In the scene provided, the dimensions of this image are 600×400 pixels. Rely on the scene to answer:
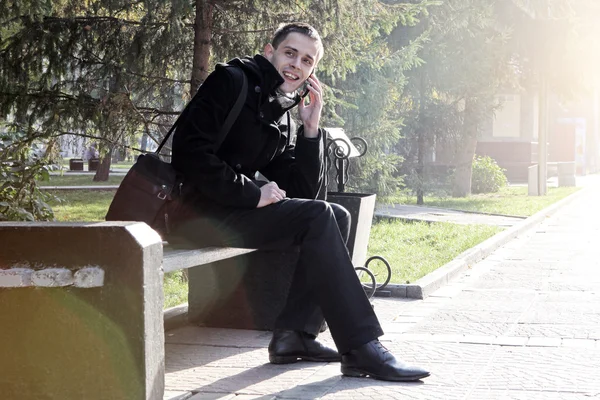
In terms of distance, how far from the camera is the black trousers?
469 cm

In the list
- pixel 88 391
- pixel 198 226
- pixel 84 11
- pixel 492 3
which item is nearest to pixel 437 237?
pixel 84 11

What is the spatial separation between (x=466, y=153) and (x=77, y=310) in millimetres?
25724

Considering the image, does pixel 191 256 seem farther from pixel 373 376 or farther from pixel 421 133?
pixel 421 133

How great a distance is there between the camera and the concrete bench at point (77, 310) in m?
3.56

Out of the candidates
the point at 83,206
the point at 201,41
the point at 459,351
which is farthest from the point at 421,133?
the point at 459,351

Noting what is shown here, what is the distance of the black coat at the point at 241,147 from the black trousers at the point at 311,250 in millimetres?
120

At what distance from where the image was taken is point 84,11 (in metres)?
9.48

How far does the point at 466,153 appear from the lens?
94.0 ft

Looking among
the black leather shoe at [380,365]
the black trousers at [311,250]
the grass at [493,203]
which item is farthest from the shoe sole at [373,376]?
the grass at [493,203]

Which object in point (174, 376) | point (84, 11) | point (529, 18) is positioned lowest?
point (174, 376)

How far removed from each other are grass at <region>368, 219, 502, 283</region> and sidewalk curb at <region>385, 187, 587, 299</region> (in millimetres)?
143

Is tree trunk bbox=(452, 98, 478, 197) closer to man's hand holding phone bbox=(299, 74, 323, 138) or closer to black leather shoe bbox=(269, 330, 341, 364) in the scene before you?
man's hand holding phone bbox=(299, 74, 323, 138)

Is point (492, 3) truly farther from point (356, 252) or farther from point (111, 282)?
point (111, 282)

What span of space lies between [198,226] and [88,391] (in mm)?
1587
